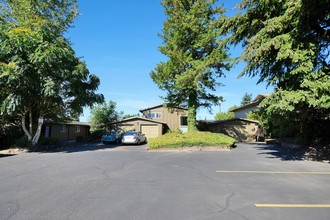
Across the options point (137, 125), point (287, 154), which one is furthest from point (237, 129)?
point (287, 154)

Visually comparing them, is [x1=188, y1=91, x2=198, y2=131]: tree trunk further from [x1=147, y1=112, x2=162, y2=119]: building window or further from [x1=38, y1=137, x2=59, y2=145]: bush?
[x1=38, y1=137, x2=59, y2=145]: bush

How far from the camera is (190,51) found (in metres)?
21.9

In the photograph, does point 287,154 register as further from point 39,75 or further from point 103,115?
point 103,115

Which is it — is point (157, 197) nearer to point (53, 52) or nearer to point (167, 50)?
point (53, 52)

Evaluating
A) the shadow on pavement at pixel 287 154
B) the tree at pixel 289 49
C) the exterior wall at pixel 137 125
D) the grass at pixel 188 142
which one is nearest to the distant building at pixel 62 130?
the exterior wall at pixel 137 125

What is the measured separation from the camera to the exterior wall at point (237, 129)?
28.9 meters

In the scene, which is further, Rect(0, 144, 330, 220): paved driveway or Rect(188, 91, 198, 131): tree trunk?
Rect(188, 91, 198, 131): tree trunk

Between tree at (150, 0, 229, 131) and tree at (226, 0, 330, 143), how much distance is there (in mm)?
7950

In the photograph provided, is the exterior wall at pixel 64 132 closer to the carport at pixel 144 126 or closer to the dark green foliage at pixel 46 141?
the carport at pixel 144 126

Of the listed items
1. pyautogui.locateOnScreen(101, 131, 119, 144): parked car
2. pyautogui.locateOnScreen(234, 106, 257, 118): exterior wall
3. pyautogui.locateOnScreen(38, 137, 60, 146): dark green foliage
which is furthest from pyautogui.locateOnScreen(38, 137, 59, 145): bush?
pyautogui.locateOnScreen(234, 106, 257, 118): exterior wall

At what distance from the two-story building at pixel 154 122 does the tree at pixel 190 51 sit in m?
5.66

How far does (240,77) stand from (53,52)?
12.2 m

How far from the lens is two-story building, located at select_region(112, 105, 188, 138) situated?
29578mm

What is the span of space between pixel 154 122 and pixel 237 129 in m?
10.5
